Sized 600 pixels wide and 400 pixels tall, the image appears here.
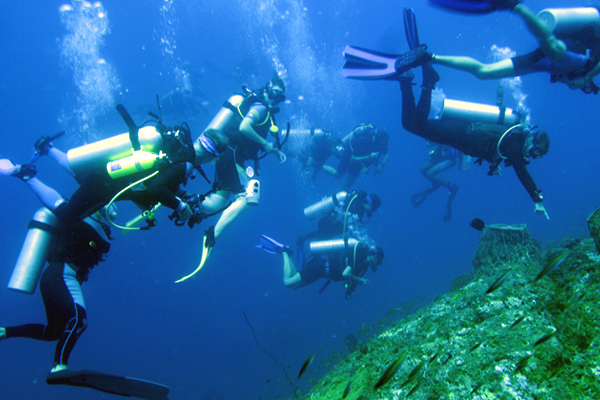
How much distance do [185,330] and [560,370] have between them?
114 ft

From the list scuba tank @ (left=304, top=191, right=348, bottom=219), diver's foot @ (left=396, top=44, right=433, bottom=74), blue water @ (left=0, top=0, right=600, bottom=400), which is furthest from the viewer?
blue water @ (left=0, top=0, right=600, bottom=400)

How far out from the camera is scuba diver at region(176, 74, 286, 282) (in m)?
6.11

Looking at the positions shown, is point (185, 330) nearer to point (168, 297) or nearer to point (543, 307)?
point (168, 297)

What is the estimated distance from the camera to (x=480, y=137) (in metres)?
4.79

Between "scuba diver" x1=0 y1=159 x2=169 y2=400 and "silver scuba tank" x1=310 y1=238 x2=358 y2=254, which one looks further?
"silver scuba tank" x1=310 y1=238 x2=358 y2=254

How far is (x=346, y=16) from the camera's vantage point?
53406 millimetres

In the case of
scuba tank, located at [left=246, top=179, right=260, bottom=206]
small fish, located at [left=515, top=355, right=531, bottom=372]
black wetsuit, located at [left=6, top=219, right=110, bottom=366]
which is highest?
scuba tank, located at [left=246, top=179, right=260, bottom=206]

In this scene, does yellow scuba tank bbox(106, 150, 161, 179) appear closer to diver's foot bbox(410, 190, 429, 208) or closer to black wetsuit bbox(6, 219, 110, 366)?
black wetsuit bbox(6, 219, 110, 366)

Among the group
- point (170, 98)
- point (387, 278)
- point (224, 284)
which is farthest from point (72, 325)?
point (387, 278)

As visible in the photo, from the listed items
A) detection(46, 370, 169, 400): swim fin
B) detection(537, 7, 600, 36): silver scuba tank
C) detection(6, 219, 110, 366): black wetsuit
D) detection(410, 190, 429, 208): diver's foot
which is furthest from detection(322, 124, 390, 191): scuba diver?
detection(46, 370, 169, 400): swim fin

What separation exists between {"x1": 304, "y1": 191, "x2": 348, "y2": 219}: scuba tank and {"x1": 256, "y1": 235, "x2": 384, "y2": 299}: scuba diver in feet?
5.79

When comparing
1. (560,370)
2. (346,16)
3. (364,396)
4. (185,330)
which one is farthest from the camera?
(346,16)

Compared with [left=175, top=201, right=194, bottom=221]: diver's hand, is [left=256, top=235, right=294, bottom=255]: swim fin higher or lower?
higher

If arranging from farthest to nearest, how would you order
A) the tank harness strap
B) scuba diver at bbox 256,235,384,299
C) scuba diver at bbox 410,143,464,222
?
1. scuba diver at bbox 410,143,464,222
2. scuba diver at bbox 256,235,384,299
3. the tank harness strap
